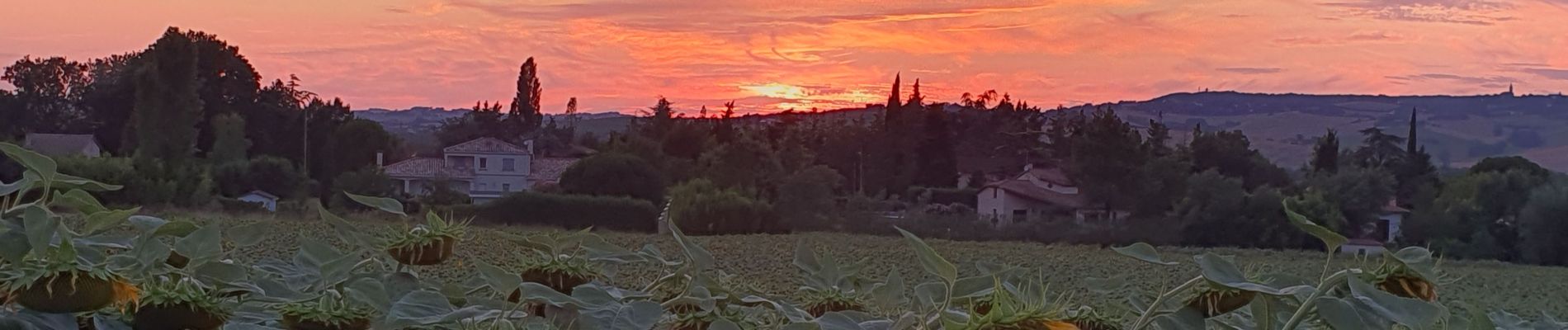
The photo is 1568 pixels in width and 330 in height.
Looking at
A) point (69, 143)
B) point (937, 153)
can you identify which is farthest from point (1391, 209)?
point (69, 143)

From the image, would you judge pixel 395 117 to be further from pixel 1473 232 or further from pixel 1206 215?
pixel 1473 232

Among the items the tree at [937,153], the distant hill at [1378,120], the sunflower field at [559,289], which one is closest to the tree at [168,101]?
the tree at [937,153]

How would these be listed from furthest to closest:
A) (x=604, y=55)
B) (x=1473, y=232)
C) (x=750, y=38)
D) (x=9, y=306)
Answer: (x=1473, y=232)
(x=604, y=55)
(x=750, y=38)
(x=9, y=306)

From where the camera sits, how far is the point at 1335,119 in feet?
51.7

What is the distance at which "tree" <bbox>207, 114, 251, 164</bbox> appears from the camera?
12586 millimetres

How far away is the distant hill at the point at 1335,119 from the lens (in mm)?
14219

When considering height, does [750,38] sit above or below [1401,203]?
above

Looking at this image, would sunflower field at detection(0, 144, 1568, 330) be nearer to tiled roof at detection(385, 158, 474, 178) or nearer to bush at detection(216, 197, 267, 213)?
bush at detection(216, 197, 267, 213)

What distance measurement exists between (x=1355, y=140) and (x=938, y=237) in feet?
16.6

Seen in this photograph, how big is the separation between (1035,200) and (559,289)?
1309cm

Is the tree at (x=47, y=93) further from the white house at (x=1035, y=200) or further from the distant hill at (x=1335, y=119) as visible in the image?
the white house at (x=1035, y=200)

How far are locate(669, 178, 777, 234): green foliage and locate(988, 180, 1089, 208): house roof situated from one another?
248 cm

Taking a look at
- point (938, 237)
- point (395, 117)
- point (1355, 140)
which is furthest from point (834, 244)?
point (1355, 140)

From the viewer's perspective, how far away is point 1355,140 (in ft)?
47.2
